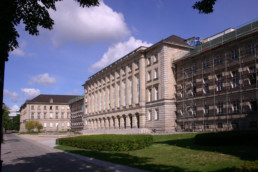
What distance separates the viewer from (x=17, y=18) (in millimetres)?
7375

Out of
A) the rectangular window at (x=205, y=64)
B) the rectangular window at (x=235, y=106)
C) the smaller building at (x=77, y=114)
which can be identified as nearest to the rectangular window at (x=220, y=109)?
the rectangular window at (x=235, y=106)

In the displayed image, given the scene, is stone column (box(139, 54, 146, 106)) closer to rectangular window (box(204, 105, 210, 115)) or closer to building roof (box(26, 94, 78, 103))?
rectangular window (box(204, 105, 210, 115))

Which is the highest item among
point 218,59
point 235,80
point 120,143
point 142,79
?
point 218,59

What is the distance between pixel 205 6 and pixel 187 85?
33648mm

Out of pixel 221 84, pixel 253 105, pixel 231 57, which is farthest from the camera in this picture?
pixel 221 84

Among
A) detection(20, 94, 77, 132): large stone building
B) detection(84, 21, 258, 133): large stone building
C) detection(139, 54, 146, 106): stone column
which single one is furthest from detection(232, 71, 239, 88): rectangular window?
detection(20, 94, 77, 132): large stone building

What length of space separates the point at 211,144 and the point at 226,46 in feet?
69.9

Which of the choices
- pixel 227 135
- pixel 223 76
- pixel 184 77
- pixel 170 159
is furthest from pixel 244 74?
pixel 170 159

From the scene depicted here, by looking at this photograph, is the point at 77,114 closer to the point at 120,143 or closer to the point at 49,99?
the point at 49,99

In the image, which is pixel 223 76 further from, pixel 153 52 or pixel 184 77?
pixel 153 52

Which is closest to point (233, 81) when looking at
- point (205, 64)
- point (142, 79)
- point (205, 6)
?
point (205, 64)

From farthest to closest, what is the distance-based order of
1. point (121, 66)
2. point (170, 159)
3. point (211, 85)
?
point (121, 66), point (211, 85), point (170, 159)

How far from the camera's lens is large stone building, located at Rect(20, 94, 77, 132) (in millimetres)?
114938

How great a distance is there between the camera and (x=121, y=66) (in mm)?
59625
